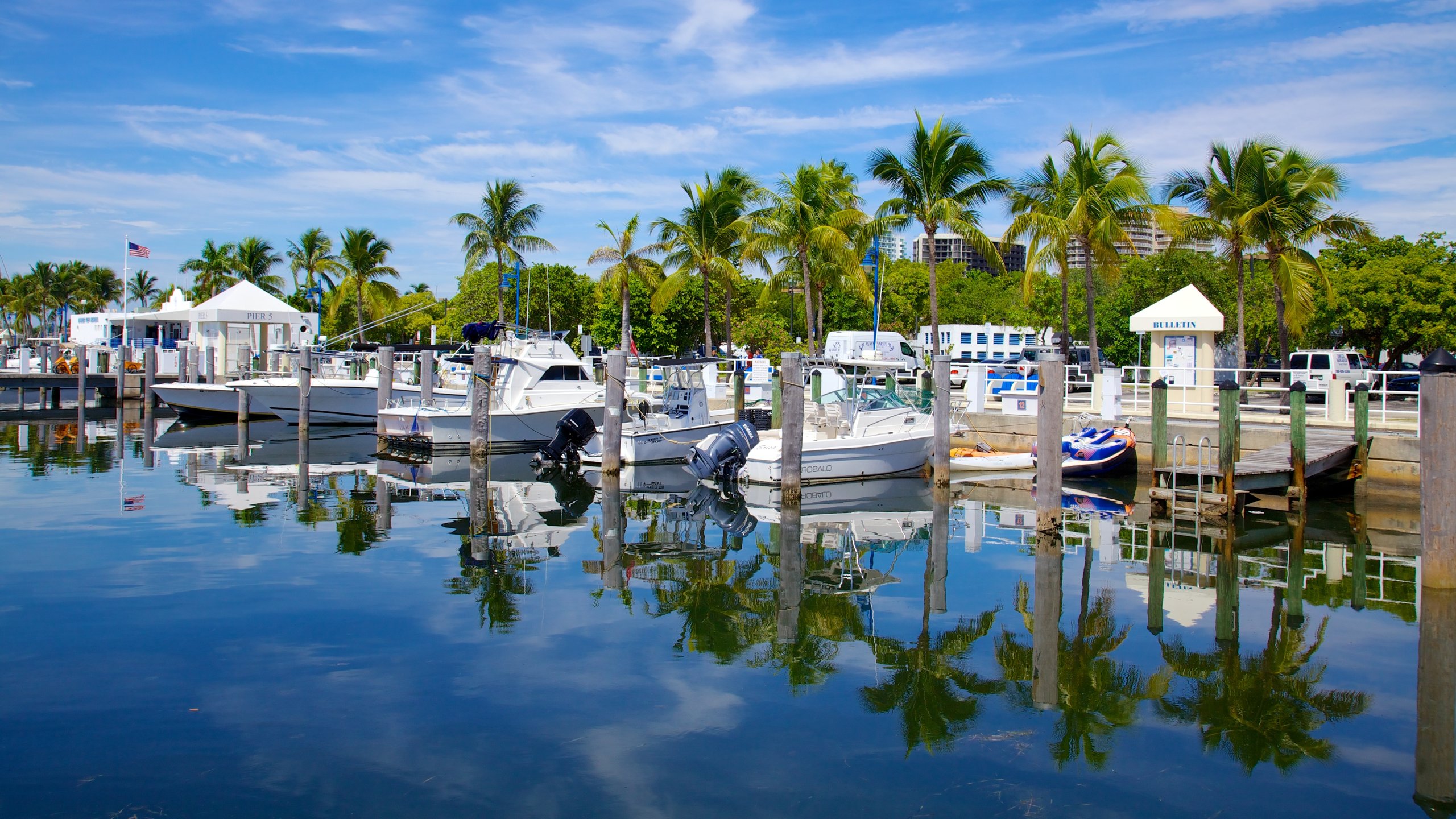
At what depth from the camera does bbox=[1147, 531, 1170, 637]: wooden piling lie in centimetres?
1088

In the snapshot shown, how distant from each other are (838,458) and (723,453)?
7.52 feet

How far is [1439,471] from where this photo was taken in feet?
34.4

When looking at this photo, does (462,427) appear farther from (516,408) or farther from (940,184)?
(940,184)

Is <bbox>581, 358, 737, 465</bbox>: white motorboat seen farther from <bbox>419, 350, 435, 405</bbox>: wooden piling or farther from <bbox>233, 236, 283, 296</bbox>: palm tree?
<bbox>233, 236, 283, 296</bbox>: palm tree

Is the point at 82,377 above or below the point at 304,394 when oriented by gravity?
above

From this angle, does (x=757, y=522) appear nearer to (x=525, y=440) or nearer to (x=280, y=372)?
(x=525, y=440)

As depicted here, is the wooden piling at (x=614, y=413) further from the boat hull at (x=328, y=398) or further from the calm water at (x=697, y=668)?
the boat hull at (x=328, y=398)

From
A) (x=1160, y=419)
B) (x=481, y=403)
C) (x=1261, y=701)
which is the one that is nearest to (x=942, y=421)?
(x=1160, y=419)

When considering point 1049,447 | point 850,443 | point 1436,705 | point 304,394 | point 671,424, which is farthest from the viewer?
point 304,394

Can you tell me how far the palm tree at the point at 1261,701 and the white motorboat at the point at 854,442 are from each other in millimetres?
10324

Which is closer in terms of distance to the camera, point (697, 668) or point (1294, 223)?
point (697, 668)

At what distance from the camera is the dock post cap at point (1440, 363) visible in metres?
10.7

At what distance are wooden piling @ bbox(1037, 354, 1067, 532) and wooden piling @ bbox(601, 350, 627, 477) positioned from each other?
905 cm

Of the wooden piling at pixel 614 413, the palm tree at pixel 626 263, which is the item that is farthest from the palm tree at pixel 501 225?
the wooden piling at pixel 614 413
